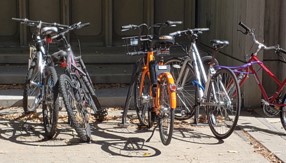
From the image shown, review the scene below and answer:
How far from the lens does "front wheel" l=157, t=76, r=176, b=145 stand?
19.4 ft

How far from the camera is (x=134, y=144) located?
6277 millimetres

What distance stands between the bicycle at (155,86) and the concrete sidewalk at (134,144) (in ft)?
0.80

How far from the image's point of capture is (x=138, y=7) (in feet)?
37.1

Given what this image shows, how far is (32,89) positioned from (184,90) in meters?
2.02

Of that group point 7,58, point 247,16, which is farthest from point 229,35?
point 7,58

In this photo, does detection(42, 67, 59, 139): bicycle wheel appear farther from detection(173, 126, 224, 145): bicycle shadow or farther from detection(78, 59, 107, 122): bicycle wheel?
detection(173, 126, 224, 145): bicycle shadow

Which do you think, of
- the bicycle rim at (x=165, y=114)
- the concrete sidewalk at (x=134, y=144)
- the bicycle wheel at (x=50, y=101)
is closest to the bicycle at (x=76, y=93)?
the bicycle wheel at (x=50, y=101)

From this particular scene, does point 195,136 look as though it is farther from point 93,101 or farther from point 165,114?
point 93,101

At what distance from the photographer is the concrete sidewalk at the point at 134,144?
5.81 m

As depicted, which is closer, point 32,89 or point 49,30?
point 49,30

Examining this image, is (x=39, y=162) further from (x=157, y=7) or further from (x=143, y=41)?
(x=157, y=7)

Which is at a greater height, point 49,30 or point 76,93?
point 49,30

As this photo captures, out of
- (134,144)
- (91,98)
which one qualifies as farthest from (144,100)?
(91,98)

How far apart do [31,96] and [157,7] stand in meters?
4.77
